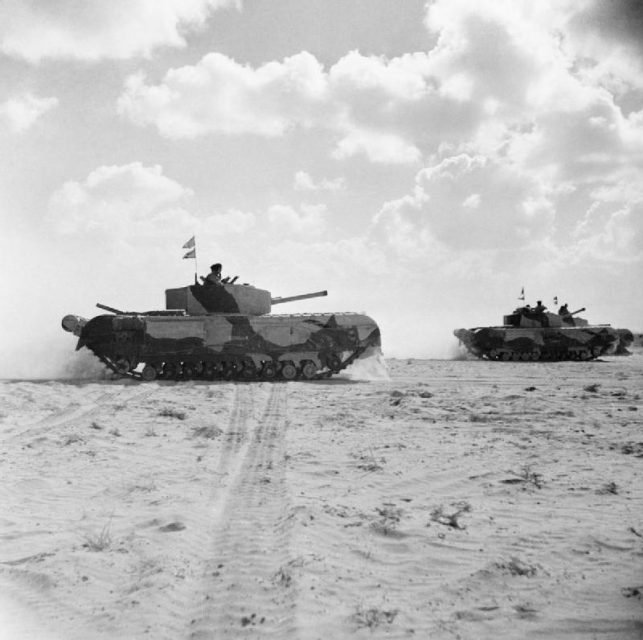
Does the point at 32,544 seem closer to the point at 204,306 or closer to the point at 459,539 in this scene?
the point at 459,539

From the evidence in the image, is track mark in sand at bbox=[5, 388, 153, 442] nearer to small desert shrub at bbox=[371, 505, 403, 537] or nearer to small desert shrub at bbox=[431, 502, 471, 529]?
small desert shrub at bbox=[371, 505, 403, 537]

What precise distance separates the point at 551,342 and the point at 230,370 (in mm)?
18326

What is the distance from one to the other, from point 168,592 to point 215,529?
128 cm

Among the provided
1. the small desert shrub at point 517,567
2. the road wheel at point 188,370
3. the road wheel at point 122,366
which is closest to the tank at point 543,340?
the road wheel at point 188,370

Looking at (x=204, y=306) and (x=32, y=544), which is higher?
(x=204, y=306)

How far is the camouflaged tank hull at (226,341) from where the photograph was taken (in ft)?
69.1

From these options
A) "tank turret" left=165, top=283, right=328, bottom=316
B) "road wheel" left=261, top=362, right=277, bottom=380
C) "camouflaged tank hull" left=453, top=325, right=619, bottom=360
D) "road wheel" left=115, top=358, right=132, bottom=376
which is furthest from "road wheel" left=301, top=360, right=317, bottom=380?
"camouflaged tank hull" left=453, top=325, right=619, bottom=360

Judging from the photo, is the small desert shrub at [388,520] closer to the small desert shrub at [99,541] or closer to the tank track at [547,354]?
the small desert shrub at [99,541]

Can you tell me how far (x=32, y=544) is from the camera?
16.4 feet

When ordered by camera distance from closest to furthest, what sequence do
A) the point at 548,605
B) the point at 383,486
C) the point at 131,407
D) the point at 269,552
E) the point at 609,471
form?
the point at 548,605, the point at 269,552, the point at 383,486, the point at 609,471, the point at 131,407

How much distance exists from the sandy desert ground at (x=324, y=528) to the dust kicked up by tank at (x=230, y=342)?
969 centimetres

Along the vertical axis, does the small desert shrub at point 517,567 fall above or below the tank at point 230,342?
below

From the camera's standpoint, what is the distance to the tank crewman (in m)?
21.9

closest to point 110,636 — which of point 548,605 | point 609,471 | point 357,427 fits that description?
point 548,605
